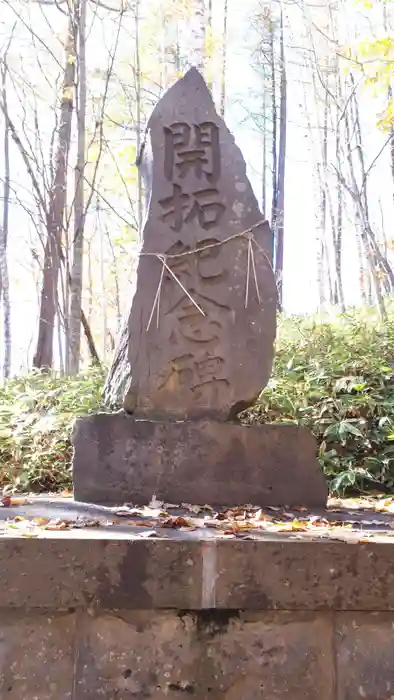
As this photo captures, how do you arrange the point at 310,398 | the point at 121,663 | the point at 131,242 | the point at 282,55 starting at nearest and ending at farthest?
the point at 121,663
the point at 310,398
the point at 282,55
the point at 131,242

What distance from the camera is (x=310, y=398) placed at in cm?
500

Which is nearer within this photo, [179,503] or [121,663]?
[121,663]

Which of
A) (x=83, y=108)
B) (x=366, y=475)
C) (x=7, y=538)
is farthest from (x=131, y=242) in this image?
(x=7, y=538)

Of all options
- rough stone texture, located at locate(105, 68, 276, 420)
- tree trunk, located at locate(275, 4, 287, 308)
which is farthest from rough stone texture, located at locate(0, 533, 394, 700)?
tree trunk, located at locate(275, 4, 287, 308)

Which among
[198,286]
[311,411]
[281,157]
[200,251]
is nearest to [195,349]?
[198,286]

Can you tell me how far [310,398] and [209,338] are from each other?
2.28m

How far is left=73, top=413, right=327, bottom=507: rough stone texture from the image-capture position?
2.74 metres

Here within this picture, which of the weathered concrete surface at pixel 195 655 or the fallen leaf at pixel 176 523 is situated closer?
the weathered concrete surface at pixel 195 655

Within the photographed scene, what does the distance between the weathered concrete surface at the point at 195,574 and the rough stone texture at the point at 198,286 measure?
1.12 m

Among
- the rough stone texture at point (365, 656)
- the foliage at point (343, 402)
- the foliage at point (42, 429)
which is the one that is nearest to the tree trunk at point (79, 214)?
the foliage at point (42, 429)

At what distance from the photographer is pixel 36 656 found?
1.74m

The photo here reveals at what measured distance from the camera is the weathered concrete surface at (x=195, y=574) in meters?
1.74

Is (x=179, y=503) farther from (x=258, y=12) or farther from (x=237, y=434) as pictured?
(x=258, y=12)

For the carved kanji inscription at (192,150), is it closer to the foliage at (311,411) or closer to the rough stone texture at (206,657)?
the foliage at (311,411)
